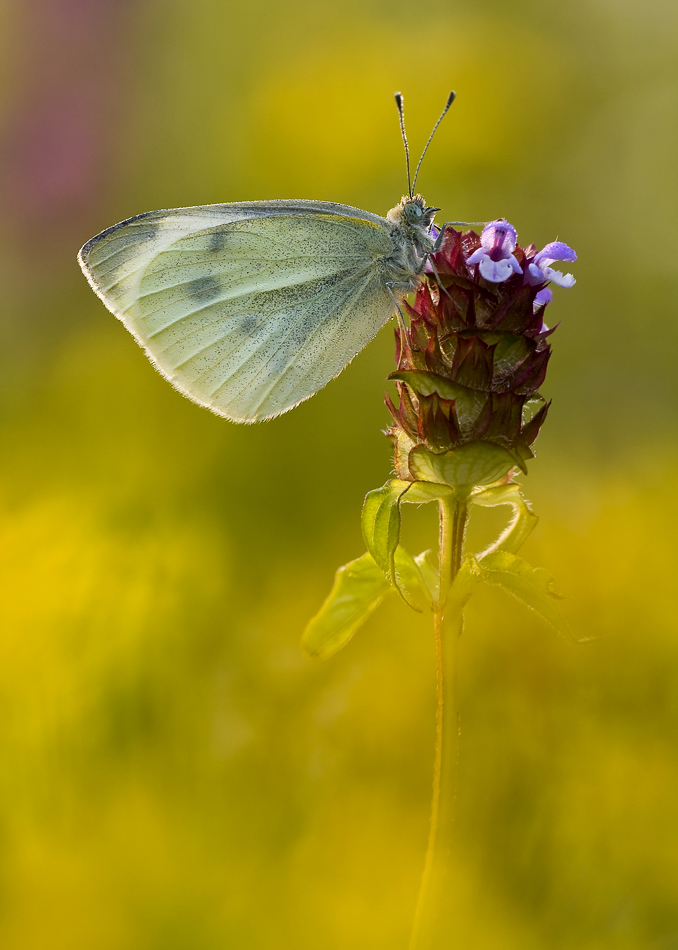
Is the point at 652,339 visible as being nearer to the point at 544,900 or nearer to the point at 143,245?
the point at 143,245

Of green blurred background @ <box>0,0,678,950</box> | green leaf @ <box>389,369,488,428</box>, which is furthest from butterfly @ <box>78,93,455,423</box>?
green leaf @ <box>389,369,488,428</box>

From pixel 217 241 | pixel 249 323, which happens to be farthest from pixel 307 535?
pixel 217 241

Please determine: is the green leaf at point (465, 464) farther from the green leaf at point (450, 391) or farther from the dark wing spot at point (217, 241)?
the dark wing spot at point (217, 241)

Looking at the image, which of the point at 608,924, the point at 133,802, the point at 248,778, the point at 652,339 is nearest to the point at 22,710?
the point at 133,802

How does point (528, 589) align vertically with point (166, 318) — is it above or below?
below

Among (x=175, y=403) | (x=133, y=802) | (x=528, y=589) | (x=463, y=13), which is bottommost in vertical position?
(x=133, y=802)

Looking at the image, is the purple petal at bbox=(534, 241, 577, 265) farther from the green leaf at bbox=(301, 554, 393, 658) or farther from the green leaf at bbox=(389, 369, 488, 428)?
the green leaf at bbox=(301, 554, 393, 658)

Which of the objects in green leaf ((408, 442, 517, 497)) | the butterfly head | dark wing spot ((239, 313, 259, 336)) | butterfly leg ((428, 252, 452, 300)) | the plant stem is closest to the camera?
the plant stem
